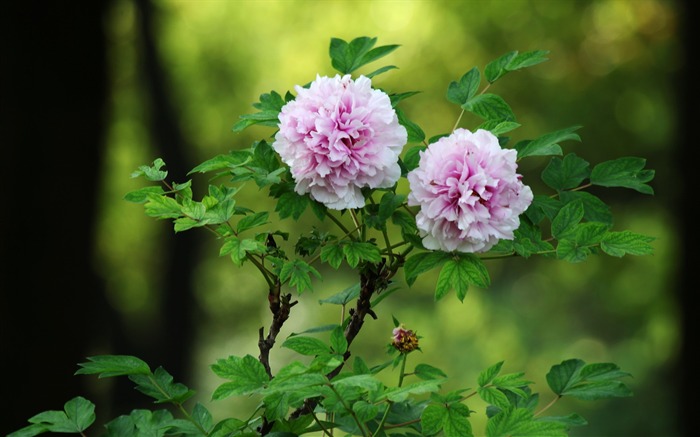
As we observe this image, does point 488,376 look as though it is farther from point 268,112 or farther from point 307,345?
point 268,112

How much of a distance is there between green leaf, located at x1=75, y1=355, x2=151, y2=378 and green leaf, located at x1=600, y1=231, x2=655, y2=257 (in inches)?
31.3

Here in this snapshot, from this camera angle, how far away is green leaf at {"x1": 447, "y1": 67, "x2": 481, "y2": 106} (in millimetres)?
1754

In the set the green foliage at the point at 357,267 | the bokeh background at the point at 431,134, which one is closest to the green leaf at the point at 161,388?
the green foliage at the point at 357,267

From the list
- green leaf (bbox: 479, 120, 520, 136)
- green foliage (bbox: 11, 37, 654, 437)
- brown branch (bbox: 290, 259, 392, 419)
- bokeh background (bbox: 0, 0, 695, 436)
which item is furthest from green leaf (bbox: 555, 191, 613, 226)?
bokeh background (bbox: 0, 0, 695, 436)

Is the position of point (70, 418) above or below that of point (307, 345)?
below

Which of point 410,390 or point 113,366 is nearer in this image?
point 410,390

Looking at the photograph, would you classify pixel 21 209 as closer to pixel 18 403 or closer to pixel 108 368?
pixel 18 403

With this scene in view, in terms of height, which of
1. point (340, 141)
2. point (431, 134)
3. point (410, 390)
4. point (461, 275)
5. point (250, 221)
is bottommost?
point (410, 390)

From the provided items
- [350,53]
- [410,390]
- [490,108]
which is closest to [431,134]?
[350,53]

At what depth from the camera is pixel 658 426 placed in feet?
33.7

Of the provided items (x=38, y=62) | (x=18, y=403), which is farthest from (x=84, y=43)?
(x=18, y=403)

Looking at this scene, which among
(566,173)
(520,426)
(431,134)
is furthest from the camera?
(431,134)

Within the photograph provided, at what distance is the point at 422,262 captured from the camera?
1576 mm

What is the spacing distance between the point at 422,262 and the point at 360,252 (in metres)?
0.10
